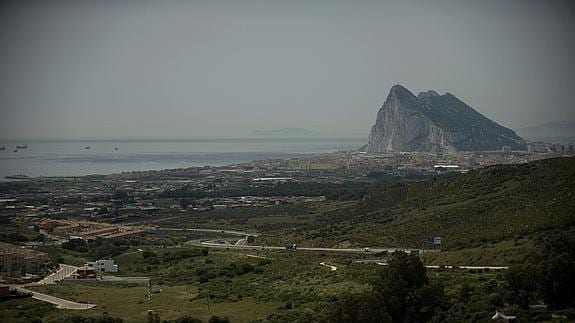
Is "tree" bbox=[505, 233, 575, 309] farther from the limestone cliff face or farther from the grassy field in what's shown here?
the limestone cliff face

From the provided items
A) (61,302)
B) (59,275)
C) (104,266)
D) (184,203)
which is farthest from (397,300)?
(184,203)

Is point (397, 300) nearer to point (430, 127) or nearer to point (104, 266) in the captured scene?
point (104, 266)

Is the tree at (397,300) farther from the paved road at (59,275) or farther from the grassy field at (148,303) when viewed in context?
the paved road at (59,275)

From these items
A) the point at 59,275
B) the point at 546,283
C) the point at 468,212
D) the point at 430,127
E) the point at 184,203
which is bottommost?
the point at 59,275

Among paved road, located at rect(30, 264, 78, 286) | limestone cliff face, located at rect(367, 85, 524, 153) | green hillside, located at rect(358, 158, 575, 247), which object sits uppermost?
limestone cliff face, located at rect(367, 85, 524, 153)

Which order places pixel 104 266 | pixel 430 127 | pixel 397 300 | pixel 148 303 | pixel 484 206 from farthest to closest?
pixel 430 127
pixel 484 206
pixel 104 266
pixel 148 303
pixel 397 300

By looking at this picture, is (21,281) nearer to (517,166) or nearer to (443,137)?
(517,166)

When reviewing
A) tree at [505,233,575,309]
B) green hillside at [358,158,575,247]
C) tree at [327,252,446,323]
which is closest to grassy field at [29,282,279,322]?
tree at [327,252,446,323]

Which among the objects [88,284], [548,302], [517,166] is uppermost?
[517,166]

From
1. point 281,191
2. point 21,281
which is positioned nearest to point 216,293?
point 21,281
